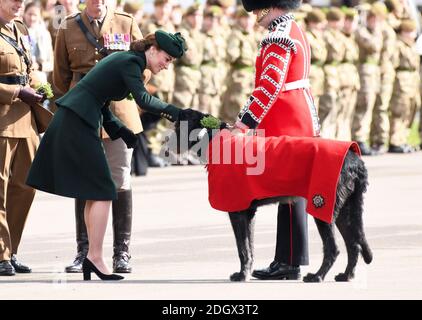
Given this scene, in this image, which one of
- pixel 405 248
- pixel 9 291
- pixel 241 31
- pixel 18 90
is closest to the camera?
pixel 9 291

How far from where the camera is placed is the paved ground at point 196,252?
10.4m

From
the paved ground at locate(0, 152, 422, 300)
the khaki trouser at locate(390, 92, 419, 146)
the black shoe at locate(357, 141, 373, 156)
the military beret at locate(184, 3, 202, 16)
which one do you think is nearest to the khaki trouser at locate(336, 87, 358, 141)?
the black shoe at locate(357, 141, 373, 156)

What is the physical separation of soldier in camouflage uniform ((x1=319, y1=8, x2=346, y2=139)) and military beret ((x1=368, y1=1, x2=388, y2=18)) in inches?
25.2

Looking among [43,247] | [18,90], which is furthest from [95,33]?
[43,247]

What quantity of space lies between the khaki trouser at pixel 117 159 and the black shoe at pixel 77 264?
53 cm

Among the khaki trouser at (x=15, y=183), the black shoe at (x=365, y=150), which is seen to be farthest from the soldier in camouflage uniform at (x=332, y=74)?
the khaki trouser at (x=15, y=183)

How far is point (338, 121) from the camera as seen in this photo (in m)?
26.5

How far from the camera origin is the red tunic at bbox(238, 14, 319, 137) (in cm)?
1100

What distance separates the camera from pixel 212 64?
24844mm

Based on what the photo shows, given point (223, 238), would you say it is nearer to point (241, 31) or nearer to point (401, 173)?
point (401, 173)

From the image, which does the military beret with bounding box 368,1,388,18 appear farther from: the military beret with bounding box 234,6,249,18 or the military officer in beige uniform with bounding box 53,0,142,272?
the military officer in beige uniform with bounding box 53,0,142,272

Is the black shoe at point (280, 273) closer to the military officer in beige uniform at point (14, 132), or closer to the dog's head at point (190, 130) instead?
the dog's head at point (190, 130)

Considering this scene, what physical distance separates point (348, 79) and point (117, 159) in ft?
49.4
